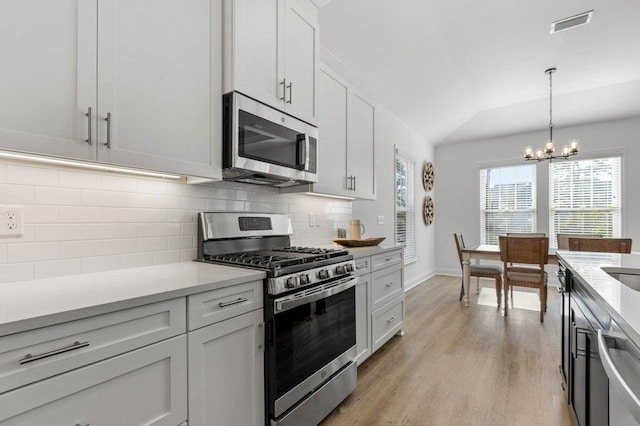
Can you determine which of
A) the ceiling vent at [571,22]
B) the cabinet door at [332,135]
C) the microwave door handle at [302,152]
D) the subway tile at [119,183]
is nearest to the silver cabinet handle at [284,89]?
the microwave door handle at [302,152]

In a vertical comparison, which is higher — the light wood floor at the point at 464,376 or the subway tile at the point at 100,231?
the subway tile at the point at 100,231

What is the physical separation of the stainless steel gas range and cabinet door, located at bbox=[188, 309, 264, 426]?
0.06 metres

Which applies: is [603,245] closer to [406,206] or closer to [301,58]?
[406,206]

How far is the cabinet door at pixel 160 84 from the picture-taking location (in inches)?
48.6

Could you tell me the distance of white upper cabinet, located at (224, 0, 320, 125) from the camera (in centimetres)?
168

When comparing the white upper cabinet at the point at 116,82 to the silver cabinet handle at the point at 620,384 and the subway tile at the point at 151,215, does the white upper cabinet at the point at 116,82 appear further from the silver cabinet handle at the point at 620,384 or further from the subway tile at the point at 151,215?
the silver cabinet handle at the point at 620,384

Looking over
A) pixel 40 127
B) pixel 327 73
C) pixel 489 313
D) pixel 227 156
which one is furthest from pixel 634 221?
pixel 40 127

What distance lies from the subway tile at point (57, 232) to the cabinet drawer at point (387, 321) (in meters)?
2.12

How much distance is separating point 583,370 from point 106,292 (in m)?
2.05

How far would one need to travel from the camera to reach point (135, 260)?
161cm

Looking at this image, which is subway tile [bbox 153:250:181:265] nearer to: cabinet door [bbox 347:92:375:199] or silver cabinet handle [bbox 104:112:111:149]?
silver cabinet handle [bbox 104:112:111:149]

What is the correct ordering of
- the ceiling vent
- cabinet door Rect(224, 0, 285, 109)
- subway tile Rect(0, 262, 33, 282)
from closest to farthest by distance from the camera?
subway tile Rect(0, 262, 33, 282)
cabinet door Rect(224, 0, 285, 109)
the ceiling vent

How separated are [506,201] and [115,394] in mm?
6519

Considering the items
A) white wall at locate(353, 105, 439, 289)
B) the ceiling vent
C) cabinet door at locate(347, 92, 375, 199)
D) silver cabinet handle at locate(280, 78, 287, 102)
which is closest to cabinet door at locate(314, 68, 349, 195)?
cabinet door at locate(347, 92, 375, 199)
